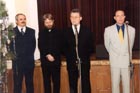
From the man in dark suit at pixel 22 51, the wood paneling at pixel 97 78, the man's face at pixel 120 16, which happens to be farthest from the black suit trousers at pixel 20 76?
the man's face at pixel 120 16

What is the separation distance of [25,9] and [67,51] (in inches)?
54.9

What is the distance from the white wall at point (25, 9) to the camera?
240 inches

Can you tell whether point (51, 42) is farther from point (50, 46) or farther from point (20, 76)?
point (20, 76)

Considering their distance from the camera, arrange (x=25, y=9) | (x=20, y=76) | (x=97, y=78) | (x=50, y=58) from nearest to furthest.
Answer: (x=50, y=58) → (x=20, y=76) → (x=97, y=78) → (x=25, y=9)

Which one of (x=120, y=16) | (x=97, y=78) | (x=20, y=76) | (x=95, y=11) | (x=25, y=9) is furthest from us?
(x=95, y=11)

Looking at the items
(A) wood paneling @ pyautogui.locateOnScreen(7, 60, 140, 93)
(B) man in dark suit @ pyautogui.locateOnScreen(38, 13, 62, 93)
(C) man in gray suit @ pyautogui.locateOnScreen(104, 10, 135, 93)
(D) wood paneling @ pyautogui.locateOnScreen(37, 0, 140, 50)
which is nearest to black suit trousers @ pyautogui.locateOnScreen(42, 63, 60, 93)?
(B) man in dark suit @ pyautogui.locateOnScreen(38, 13, 62, 93)

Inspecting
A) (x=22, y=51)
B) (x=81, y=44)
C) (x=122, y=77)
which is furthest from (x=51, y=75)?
(x=122, y=77)

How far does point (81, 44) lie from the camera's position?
530 centimetres

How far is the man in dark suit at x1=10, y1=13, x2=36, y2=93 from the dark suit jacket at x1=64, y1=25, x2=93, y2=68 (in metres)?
0.56

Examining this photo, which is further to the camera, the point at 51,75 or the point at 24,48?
the point at 51,75

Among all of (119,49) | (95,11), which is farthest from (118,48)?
(95,11)

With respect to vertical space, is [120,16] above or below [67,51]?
above

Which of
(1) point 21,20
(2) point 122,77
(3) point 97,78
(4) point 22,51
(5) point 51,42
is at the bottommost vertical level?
(3) point 97,78

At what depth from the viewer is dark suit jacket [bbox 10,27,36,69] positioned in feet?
17.8
